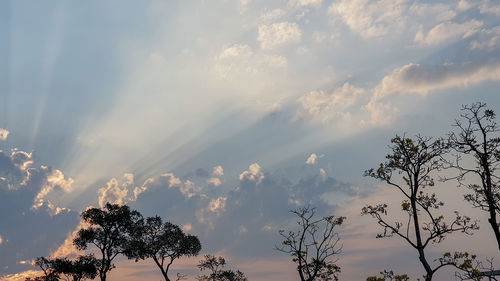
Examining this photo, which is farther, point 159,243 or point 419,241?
point 159,243

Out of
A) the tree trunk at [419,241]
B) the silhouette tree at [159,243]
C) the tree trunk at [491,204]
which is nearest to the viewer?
the tree trunk at [491,204]

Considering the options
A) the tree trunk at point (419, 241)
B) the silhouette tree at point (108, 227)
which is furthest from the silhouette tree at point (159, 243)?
the tree trunk at point (419, 241)

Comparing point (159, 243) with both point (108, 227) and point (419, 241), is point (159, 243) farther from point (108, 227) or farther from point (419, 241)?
point (419, 241)

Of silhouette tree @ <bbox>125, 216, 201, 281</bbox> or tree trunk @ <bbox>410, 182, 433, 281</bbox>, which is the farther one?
silhouette tree @ <bbox>125, 216, 201, 281</bbox>

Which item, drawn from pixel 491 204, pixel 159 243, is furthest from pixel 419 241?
pixel 159 243

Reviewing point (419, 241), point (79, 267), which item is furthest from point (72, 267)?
point (419, 241)

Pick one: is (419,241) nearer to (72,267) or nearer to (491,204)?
(491,204)

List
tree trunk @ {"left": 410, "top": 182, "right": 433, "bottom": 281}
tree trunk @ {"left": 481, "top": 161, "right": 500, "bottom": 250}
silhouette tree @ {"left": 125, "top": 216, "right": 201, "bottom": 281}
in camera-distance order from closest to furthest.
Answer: tree trunk @ {"left": 481, "top": 161, "right": 500, "bottom": 250}
tree trunk @ {"left": 410, "top": 182, "right": 433, "bottom": 281}
silhouette tree @ {"left": 125, "top": 216, "right": 201, "bottom": 281}

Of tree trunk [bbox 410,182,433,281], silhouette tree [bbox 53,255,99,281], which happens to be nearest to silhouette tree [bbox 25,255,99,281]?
silhouette tree [bbox 53,255,99,281]

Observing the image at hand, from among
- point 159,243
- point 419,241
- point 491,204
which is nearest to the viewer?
point 491,204

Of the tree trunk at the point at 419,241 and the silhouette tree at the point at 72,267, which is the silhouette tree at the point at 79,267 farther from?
the tree trunk at the point at 419,241

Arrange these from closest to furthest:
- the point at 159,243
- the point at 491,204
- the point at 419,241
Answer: the point at 491,204 → the point at 419,241 → the point at 159,243

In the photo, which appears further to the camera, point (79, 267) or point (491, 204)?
point (79, 267)

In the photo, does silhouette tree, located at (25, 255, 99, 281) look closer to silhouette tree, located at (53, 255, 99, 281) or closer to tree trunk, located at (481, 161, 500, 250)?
silhouette tree, located at (53, 255, 99, 281)
